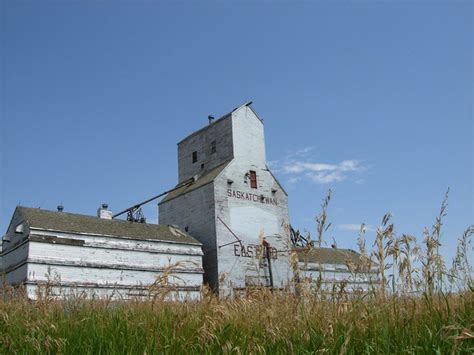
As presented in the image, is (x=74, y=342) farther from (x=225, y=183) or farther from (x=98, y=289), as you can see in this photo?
(x=225, y=183)

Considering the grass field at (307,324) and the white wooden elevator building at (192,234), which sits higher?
the white wooden elevator building at (192,234)

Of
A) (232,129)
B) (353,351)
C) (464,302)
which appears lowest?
(353,351)

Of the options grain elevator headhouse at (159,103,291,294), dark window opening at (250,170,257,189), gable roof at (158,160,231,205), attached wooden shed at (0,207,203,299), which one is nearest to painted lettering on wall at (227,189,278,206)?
grain elevator headhouse at (159,103,291,294)

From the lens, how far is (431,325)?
4.40 metres

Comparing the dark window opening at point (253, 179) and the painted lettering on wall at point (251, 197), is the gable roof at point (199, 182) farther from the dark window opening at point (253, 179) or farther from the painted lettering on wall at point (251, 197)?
the dark window opening at point (253, 179)

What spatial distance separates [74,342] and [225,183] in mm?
25381

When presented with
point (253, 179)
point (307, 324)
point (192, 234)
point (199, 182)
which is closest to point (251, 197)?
point (253, 179)

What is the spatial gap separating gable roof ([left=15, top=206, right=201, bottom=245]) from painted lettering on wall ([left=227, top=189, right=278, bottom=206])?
156 inches

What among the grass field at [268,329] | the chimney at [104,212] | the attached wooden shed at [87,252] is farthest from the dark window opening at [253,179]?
the grass field at [268,329]

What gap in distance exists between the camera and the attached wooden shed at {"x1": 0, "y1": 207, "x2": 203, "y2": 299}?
22.5 metres

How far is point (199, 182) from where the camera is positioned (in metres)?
31.6

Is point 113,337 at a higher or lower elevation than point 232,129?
lower

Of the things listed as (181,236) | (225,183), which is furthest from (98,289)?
(225,183)

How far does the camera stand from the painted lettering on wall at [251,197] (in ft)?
99.7
